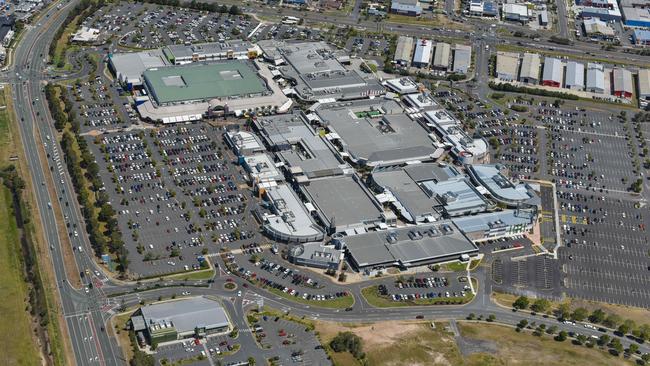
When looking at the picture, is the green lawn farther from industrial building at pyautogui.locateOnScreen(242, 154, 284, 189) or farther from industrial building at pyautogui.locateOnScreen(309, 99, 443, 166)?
industrial building at pyautogui.locateOnScreen(309, 99, 443, 166)

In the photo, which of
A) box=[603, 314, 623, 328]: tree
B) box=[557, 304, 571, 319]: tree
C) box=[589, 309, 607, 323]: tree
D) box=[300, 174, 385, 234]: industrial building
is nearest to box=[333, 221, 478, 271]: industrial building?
box=[300, 174, 385, 234]: industrial building

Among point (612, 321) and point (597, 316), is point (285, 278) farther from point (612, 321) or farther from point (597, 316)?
point (612, 321)

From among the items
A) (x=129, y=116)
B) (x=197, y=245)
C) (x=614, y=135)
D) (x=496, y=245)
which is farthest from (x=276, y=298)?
(x=614, y=135)

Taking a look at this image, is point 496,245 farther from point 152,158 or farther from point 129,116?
point 129,116

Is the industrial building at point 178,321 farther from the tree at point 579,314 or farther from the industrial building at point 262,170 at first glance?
the tree at point 579,314

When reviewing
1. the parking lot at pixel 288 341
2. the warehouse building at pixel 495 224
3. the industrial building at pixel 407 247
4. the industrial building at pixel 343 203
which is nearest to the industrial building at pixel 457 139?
the warehouse building at pixel 495 224

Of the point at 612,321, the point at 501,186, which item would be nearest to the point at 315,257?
the point at 501,186
